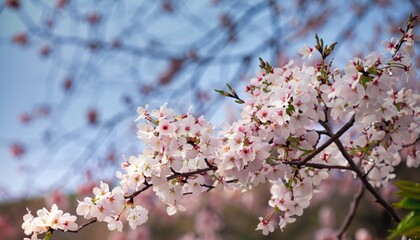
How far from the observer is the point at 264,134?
95 cm

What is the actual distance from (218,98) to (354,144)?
1.53 m

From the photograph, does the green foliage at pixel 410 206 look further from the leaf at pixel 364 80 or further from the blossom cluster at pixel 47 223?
the blossom cluster at pixel 47 223

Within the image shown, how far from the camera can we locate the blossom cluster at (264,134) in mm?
925

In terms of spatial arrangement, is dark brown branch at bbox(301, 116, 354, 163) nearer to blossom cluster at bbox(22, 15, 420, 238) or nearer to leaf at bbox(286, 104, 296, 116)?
blossom cluster at bbox(22, 15, 420, 238)

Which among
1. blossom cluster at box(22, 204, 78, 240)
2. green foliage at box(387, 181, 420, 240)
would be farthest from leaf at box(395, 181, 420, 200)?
blossom cluster at box(22, 204, 78, 240)

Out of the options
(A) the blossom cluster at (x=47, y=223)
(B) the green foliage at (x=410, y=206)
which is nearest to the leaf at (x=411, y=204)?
(B) the green foliage at (x=410, y=206)

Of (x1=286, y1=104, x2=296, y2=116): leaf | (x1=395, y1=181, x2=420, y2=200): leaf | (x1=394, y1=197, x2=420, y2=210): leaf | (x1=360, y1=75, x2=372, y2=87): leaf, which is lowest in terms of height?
(x1=394, y1=197, x2=420, y2=210): leaf

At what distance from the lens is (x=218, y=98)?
8.61 feet

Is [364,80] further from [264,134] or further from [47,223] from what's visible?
[47,223]

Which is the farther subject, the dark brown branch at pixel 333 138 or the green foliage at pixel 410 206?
the dark brown branch at pixel 333 138

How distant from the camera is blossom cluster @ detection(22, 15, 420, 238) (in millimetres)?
925

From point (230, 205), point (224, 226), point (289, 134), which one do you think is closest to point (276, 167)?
point (289, 134)

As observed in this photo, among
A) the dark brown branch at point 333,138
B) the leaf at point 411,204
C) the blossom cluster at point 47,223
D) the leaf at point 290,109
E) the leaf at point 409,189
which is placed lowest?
the leaf at point 411,204

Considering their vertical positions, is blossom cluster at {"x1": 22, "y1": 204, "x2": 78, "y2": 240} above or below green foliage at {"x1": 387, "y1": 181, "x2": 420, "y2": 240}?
above
